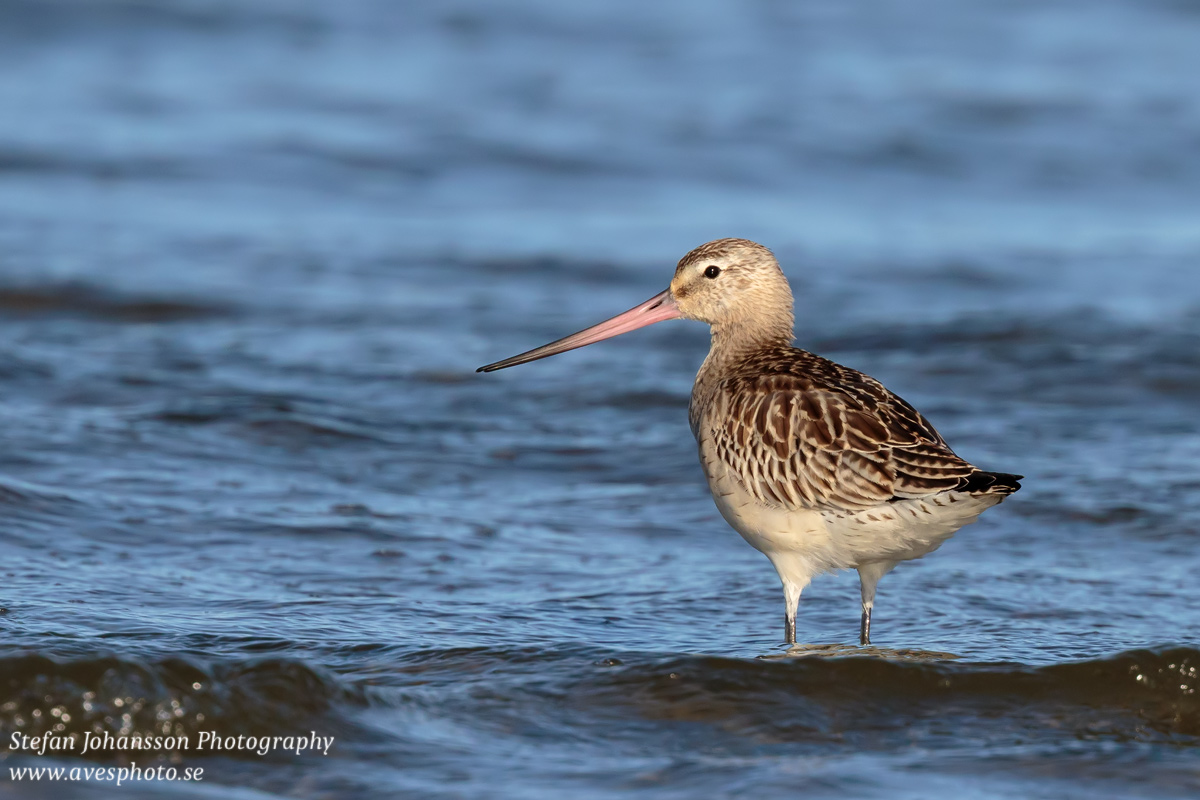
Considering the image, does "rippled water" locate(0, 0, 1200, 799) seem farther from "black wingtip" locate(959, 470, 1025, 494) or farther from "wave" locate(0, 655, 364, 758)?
"black wingtip" locate(959, 470, 1025, 494)

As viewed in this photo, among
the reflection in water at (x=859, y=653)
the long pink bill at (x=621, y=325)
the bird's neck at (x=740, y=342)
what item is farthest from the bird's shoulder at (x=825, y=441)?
the long pink bill at (x=621, y=325)

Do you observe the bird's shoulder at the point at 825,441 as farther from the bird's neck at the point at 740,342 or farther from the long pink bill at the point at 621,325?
the long pink bill at the point at 621,325

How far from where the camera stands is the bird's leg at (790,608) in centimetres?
604

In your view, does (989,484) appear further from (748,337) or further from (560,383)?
(560,383)

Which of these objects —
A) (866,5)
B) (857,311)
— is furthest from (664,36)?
(857,311)

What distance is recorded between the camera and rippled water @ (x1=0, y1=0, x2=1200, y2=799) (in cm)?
515

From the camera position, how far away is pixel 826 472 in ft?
18.7

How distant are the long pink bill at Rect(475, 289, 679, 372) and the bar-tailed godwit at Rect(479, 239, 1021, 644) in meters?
0.51

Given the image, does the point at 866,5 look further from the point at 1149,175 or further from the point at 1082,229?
the point at 1082,229

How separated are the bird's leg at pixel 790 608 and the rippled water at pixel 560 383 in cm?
18

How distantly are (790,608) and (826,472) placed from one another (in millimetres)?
653

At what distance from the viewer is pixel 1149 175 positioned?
50.8 ft

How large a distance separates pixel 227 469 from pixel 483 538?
1.60 meters

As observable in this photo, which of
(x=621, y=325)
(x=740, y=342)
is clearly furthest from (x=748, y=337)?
(x=621, y=325)
